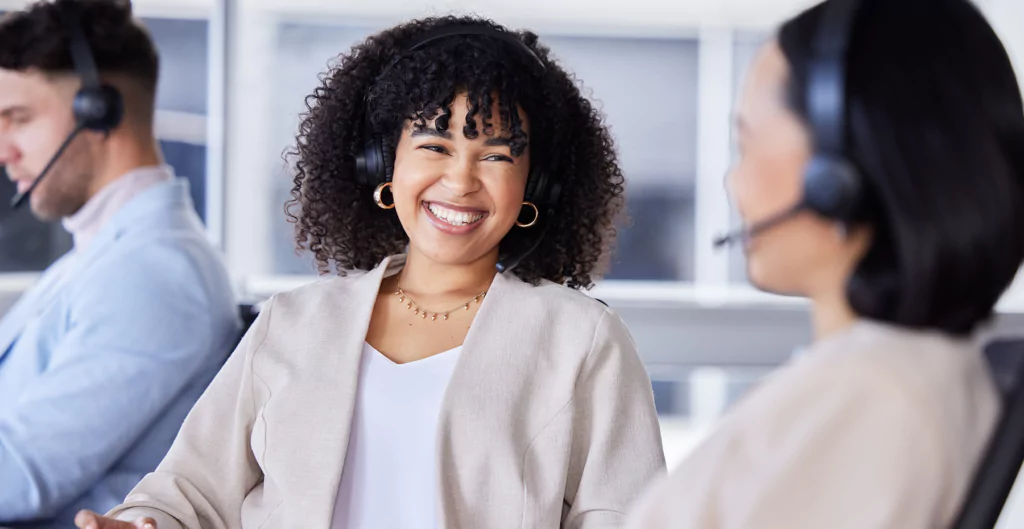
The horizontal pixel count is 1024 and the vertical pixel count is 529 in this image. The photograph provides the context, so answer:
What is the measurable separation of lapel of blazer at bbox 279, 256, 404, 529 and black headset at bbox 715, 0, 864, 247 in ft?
2.51

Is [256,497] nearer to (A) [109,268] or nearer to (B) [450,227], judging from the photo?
(B) [450,227]

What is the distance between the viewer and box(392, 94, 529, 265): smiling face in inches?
52.4

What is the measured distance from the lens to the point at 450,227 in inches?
52.9

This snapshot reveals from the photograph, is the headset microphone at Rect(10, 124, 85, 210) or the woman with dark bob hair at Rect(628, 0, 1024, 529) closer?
the woman with dark bob hair at Rect(628, 0, 1024, 529)

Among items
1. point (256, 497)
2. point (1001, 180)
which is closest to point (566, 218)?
point (256, 497)

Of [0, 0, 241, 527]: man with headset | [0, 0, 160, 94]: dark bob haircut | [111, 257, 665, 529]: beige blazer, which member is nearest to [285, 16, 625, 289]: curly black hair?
[111, 257, 665, 529]: beige blazer

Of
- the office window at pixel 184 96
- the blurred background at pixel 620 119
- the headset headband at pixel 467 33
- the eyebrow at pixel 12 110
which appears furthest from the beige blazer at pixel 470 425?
the office window at pixel 184 96

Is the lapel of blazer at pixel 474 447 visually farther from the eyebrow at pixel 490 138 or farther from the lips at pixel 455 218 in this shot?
the eyebrow at pixel 490 138

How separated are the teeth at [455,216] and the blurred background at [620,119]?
176 cm

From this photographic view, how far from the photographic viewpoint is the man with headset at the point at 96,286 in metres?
1.57

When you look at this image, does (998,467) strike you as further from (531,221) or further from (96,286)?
(96,286)

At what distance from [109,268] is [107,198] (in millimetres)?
225

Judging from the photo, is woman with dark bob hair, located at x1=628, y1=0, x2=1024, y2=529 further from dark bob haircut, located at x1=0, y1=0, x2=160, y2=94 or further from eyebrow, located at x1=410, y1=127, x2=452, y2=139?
dark bob haircut, located at x1=0, y1=0, x2=160, y2=94

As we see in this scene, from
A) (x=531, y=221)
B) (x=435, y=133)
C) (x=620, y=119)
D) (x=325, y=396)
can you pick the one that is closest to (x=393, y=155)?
(x=435, y=133)
